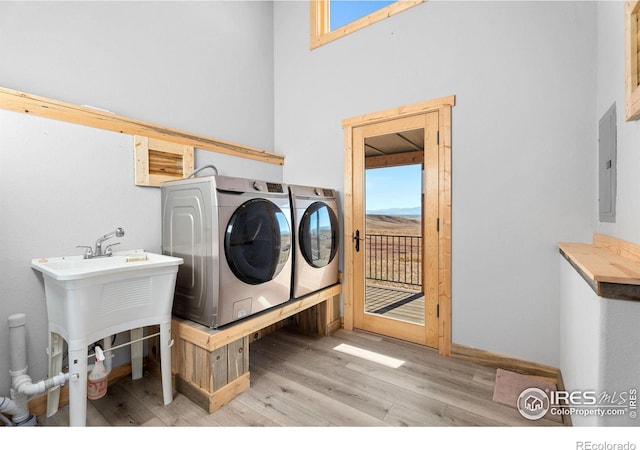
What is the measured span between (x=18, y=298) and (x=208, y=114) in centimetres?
191

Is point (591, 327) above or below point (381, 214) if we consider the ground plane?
below

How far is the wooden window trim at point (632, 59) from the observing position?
1.19 metres

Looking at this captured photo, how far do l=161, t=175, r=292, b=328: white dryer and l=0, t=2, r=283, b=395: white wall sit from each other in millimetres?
400

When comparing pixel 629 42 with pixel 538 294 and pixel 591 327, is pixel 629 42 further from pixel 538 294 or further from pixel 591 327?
pixel 538 294

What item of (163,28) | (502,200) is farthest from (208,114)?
(502,200)

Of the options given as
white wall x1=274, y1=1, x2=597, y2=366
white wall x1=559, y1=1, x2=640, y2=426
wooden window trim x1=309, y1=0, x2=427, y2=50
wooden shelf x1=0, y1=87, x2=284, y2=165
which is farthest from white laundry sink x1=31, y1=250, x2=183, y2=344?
wooden window trim x1=309, y1=0, x2=427, y2=50

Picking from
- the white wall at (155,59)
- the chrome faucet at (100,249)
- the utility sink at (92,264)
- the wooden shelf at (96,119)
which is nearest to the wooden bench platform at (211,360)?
the utility sink at (92,264)

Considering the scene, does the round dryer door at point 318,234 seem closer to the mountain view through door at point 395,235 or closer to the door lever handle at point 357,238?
the door lever handle at point 357,238

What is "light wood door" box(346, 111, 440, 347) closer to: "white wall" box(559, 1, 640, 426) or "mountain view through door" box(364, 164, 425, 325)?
"mountain view through door" box(364, 164, 425, 325)

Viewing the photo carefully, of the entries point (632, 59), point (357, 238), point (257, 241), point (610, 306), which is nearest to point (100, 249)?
point (257, 241)

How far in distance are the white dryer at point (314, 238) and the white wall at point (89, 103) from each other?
0.90m

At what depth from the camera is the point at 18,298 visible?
1622 mm

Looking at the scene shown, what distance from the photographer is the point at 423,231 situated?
2516 millimetres

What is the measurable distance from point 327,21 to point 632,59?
277 cm
